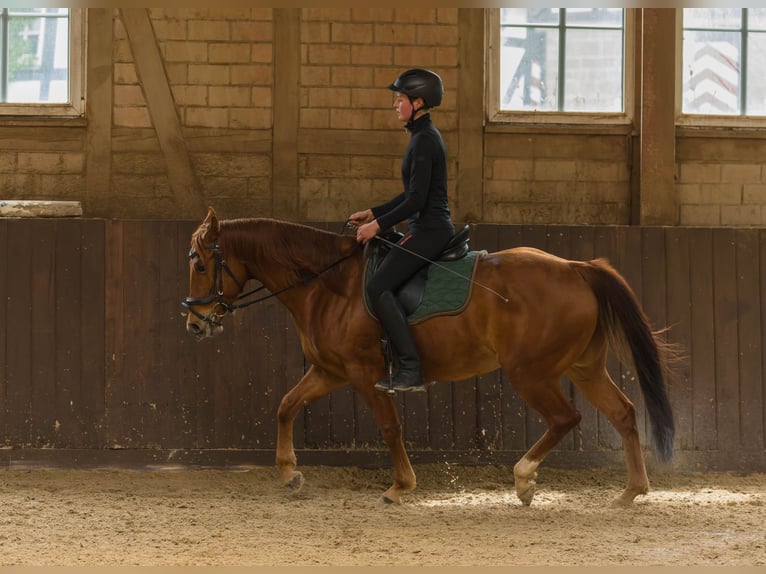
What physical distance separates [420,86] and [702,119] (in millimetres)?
3745

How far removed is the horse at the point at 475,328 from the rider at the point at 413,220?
19cm

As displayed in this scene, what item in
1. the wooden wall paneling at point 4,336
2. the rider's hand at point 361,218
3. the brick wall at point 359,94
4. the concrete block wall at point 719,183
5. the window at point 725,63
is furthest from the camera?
the window at point 725,63

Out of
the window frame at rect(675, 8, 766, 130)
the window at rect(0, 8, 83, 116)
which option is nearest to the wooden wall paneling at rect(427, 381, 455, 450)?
the window frame at rect(675, 8, 766, 130)

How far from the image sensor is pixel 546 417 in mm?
5480

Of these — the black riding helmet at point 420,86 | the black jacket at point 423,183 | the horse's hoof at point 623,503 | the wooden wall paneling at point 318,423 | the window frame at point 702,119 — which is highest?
the window frame at point 702,119

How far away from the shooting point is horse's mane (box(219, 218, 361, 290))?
5762mm

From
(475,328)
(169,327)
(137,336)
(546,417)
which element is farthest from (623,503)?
(137,336)

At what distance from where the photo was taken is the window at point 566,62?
26.9 feet

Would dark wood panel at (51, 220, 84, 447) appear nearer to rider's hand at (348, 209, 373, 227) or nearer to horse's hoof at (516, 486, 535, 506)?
rider's hand at (348, 209, 373, 227)

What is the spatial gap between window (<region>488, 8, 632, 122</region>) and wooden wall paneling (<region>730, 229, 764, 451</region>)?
6.36 ft

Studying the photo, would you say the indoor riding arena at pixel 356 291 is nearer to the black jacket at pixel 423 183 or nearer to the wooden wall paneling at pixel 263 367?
the wooden wall paneling at pixel 263 367

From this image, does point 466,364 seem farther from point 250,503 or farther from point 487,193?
point 487,193

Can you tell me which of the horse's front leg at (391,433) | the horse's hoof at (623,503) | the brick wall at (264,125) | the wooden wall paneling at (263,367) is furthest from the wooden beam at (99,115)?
the horse's hoof at (623,503)

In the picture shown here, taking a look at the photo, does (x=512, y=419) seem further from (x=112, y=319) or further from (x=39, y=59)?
(x=39, y=59)
